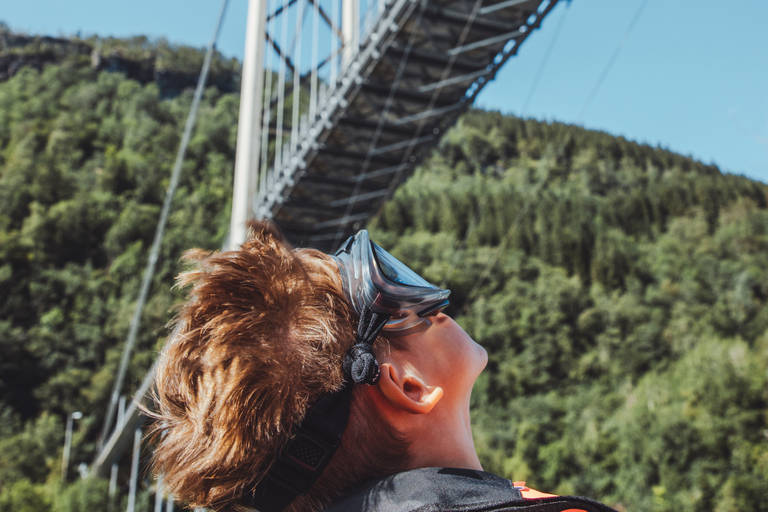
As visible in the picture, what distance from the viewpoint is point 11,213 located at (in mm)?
54781

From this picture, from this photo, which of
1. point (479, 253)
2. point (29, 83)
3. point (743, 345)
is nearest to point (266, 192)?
point (743, 345)

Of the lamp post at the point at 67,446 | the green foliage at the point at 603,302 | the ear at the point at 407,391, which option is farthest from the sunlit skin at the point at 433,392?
the lamp post at the point at 67,446

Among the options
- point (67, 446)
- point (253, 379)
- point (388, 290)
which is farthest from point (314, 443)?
point (67, 446)

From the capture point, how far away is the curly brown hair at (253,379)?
784 mm

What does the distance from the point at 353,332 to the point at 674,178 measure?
64688mm

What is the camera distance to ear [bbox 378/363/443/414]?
850 mm

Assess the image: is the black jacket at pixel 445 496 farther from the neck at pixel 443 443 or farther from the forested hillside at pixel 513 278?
the forested hillside at pixel 513 278

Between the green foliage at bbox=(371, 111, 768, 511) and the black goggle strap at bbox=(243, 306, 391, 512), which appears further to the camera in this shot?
the green foliage at bbox=(371, 111, 768, 511)

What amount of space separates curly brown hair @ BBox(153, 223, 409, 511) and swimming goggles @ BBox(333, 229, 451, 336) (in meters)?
0.03

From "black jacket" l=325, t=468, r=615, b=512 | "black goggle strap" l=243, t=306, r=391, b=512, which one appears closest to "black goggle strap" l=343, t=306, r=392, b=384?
"black goggle strap" l=243, t=306, r=391, b=512

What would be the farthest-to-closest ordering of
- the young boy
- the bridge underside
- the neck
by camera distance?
the bridge underside < the neck < the young boy

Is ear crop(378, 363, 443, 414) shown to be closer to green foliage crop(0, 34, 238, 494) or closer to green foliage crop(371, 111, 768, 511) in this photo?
green foliage crop(371, 111, 768, 511)

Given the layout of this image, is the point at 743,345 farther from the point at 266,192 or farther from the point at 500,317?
the point at 266,192

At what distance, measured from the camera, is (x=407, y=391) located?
0.89 m
